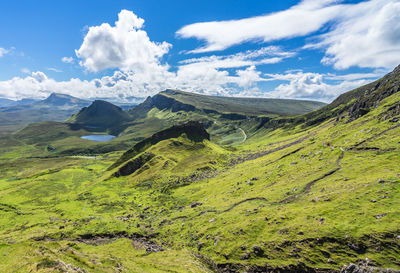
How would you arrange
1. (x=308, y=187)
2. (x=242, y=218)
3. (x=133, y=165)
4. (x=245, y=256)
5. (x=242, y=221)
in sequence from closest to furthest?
(x=245, y=256)
(x=242, y=221)
(x=242, y=218)
(x=308, y=187)
(x=133, y=165)

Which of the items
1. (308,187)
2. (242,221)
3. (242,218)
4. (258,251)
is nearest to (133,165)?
(242,218)

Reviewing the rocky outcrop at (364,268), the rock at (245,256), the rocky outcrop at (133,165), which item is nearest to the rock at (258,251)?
the rock at (245,256)

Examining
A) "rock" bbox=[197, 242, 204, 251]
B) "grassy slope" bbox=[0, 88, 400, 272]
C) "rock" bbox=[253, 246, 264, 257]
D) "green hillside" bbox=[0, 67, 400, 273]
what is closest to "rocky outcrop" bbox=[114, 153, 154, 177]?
"green hillside" bbox=[0, 67, 400, 273]

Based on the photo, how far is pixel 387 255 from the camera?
34438 millimetres

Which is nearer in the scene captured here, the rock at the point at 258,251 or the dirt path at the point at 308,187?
the rock at the point at 258,251

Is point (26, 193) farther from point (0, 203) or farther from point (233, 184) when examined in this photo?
point (233, 184)

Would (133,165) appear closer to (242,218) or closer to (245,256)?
(242,218)

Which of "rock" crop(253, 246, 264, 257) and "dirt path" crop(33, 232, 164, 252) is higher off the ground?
"rock" crop(253, 246, 264, 257)

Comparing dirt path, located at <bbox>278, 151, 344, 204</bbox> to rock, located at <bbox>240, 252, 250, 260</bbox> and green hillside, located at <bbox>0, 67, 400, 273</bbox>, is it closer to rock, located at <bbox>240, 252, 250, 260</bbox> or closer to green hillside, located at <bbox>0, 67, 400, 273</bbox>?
green hillside, located at <bbox>0, 67, 400, 273</bbox>

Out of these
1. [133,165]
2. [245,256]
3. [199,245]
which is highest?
[245,256]

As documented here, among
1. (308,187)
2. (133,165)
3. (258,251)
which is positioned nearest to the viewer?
(258,251)

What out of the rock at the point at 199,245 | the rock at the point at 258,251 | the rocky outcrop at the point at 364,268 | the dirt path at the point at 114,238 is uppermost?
the rocky outcrop at the point at 364,268

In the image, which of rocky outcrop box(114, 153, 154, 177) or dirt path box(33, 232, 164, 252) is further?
rocky outcrop box(114, 153, 154, 177)

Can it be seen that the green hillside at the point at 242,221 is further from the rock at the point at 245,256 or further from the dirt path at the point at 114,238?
the dirt path at the point at 114,238
